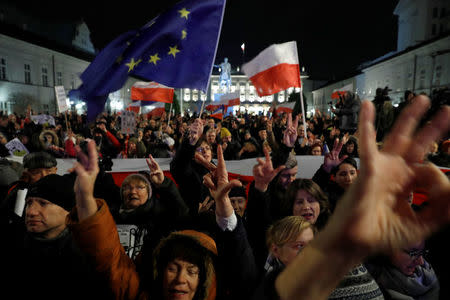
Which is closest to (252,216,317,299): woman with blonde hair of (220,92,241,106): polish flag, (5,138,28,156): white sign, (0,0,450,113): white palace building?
(5,138,28,156): white sign

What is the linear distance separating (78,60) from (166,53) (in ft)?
129

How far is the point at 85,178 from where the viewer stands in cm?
135

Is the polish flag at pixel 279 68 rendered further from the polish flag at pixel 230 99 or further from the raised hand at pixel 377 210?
the polish flag at pixel 230 99

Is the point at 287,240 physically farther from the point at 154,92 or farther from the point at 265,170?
the point at 154,92

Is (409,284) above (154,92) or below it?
below

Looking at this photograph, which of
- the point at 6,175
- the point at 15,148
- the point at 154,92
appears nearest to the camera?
the point at 6,175

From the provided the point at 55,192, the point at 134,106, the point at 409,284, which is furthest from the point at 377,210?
the point at 134,106

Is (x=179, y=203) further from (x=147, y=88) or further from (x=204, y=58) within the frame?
(x=147, y=88)

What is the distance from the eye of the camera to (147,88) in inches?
426

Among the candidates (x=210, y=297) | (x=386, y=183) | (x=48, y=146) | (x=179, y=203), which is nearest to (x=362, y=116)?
(x=386, y=183)

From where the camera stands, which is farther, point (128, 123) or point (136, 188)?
point (128, 123)

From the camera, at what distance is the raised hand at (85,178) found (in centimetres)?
134

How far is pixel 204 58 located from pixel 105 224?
10.6 ft

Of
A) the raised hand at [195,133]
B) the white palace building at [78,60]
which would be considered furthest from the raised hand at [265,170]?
the white palace building at [78,60]
